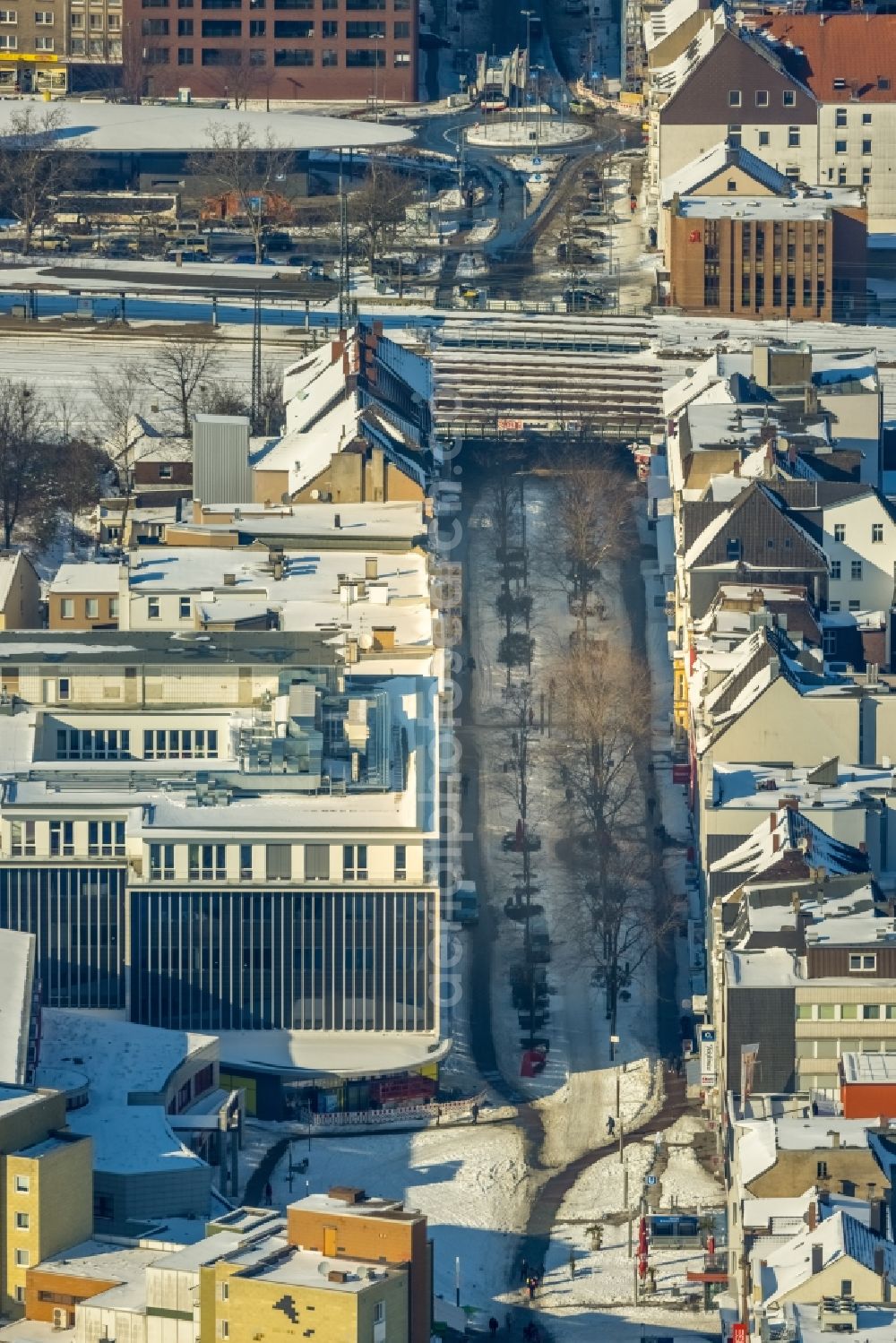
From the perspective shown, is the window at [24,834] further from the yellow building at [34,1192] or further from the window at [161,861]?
the yellow building at [34,1192]

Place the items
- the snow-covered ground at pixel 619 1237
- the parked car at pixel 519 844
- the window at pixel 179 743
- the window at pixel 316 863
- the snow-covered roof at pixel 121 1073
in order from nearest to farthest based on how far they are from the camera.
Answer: the snow-covered ground at pixel 619 1237
the snow-covered roof at pixel 121 1073
the window at pixel 316 863
the window at pixel 179 743
the parked car at pixel 519 844

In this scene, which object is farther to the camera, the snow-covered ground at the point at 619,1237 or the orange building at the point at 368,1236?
the snow-covered ground at the point at 619,1237

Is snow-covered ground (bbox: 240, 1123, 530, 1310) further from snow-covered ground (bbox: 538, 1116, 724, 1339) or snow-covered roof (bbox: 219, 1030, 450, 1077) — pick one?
snow-covered roof (bbox: 219, 1030, 450, 1077)

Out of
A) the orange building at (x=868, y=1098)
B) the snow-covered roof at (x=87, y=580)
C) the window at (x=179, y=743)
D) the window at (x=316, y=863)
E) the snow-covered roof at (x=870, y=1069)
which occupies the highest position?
the snow-covered roof at (x=87, y=580)

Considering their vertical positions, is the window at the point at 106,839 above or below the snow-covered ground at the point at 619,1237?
above

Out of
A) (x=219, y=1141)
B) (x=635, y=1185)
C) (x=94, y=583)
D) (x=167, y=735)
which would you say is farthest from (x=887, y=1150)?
(x=94, y=583)

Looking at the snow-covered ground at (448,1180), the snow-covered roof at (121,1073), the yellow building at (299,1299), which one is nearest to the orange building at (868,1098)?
the snow-covered ground at (448,1180)

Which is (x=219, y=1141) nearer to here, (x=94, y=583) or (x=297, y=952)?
(x=297, y=952)

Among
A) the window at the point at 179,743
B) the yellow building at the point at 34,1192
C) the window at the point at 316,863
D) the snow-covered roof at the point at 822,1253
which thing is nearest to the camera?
the snow-covered roof at the point at 822,1253
